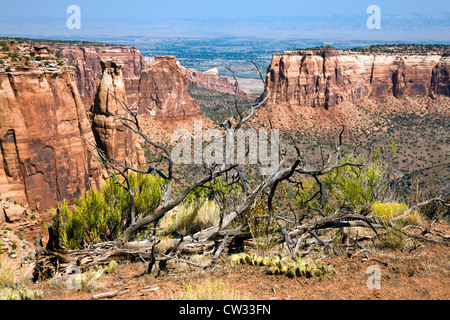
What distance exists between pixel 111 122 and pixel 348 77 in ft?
260

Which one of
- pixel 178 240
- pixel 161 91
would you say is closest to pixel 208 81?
pixel 161 91

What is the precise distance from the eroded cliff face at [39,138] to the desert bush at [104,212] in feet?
18.6

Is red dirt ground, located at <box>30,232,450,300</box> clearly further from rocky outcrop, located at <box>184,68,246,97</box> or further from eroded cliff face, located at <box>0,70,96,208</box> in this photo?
rocky outcrop, located at <box>184,68,246,97</box>

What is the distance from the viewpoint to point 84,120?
2008 cm

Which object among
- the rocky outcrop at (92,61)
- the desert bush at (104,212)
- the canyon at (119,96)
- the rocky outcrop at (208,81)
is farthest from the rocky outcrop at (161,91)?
the rocky outcrop at (208,81)

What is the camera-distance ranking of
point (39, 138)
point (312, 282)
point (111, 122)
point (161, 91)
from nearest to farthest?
point (312, 282) → point (39, 138) → point (111, 122) → point (161, 91)

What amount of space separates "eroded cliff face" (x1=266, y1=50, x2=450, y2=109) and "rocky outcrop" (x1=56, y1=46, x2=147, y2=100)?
40.2 meters

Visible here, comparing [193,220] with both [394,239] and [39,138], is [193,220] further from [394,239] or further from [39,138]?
[39,138]

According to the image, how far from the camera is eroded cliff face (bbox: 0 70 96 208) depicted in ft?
55.1

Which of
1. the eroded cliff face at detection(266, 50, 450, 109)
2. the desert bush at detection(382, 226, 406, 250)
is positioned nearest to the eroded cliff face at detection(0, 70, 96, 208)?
the desert bush at detection(382, 226, 406, 250)

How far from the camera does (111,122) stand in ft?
79.3

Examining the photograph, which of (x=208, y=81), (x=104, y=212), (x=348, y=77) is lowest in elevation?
(x=104, y=212)

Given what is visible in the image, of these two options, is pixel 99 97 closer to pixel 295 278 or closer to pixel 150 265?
pixel 150 265

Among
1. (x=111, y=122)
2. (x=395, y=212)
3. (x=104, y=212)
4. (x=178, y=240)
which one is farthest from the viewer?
(x=111, y=122)
